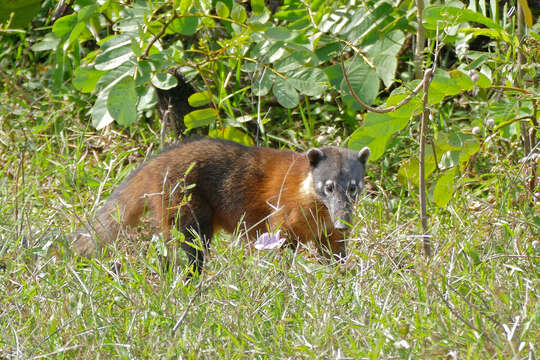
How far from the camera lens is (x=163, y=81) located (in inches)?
201

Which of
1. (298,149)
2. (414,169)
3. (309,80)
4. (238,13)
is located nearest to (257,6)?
(238,13)

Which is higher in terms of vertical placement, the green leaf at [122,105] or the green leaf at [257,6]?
the green leaf at [257,6]

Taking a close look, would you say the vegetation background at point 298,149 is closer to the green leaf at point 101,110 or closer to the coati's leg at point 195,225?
the green leaf at point 101,110

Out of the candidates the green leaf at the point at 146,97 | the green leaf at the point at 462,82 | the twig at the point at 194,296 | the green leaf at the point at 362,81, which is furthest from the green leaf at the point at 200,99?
the twig at the point at 194,296

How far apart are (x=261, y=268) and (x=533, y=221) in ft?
4.48

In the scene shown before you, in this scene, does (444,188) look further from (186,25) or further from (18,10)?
(18,10)

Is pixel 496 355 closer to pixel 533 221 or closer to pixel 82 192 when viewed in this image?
pixel 533 221

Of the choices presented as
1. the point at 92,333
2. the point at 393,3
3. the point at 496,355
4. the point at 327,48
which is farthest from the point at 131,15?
the point at 496,355

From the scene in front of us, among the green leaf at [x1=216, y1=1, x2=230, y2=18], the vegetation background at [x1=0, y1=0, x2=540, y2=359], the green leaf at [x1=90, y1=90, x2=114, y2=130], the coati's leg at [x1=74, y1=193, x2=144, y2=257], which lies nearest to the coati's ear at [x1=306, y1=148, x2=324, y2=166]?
the vegetation background at [x1=0, y1=0, x2=540, y2=359]

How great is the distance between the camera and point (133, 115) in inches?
175

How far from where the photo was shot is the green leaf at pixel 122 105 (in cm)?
443

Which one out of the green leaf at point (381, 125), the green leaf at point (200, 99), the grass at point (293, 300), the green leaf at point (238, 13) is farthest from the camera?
the green leaf at point (200, 99)

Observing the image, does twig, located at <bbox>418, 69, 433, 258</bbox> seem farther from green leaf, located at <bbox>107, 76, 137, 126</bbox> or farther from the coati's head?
green leaf, located at <bbox>107, 76, 137, 126</bbox>

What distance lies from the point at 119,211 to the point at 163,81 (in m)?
0.89
